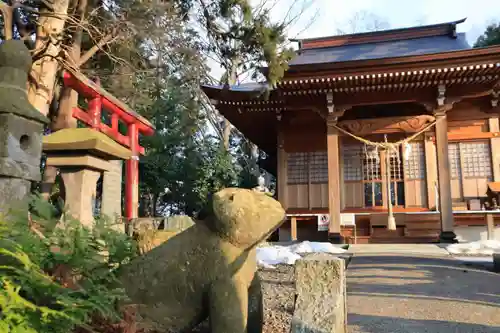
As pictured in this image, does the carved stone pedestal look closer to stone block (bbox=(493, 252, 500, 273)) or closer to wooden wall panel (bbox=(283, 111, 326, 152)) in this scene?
stone block (bbox=(493, 252, 500, 273))

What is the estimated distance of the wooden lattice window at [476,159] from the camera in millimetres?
12570

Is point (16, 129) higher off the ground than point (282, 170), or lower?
lower

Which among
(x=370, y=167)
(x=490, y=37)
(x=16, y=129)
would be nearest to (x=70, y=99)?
(x=16, y=129)

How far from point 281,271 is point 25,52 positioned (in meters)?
4.47

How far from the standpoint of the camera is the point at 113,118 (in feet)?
30.0

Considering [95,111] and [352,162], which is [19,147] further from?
[352,162]

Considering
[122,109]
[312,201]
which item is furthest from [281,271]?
[312,201]

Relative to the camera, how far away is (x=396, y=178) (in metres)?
13.2

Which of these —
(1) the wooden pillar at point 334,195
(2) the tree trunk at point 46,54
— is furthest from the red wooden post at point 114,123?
(1) the wooden pillar at point 334,195

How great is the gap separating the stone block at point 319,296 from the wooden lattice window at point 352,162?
10.9m

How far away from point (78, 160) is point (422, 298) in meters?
4.02

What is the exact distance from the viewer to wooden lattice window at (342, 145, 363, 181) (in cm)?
1337

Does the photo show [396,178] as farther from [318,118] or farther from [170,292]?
[170,292]

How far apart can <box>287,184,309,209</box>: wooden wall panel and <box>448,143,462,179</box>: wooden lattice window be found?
4.45 meters
